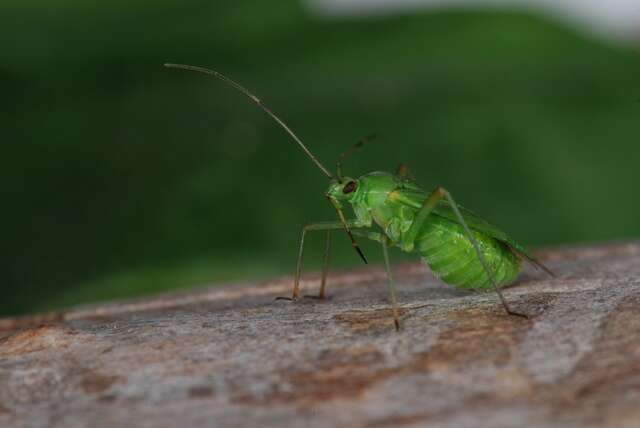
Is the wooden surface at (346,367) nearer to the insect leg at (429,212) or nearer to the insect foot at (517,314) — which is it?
the insect foot at (517,314)

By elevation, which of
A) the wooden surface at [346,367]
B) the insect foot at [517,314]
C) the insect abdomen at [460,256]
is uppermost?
the insect abdomen at [460,256]

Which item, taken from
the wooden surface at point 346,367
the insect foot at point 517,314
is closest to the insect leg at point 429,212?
the wooden surface at point 346,367

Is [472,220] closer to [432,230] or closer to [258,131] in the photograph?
[432,230]

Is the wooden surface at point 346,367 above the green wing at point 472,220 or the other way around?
the other way around

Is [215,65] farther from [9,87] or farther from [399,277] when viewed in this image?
[399,277]

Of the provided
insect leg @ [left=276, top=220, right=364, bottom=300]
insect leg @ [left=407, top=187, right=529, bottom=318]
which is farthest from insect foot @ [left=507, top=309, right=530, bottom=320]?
insect leg @ [left=276, top=220, right=364, bottom=300]

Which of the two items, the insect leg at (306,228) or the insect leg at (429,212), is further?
the insect leg at (306,228)
